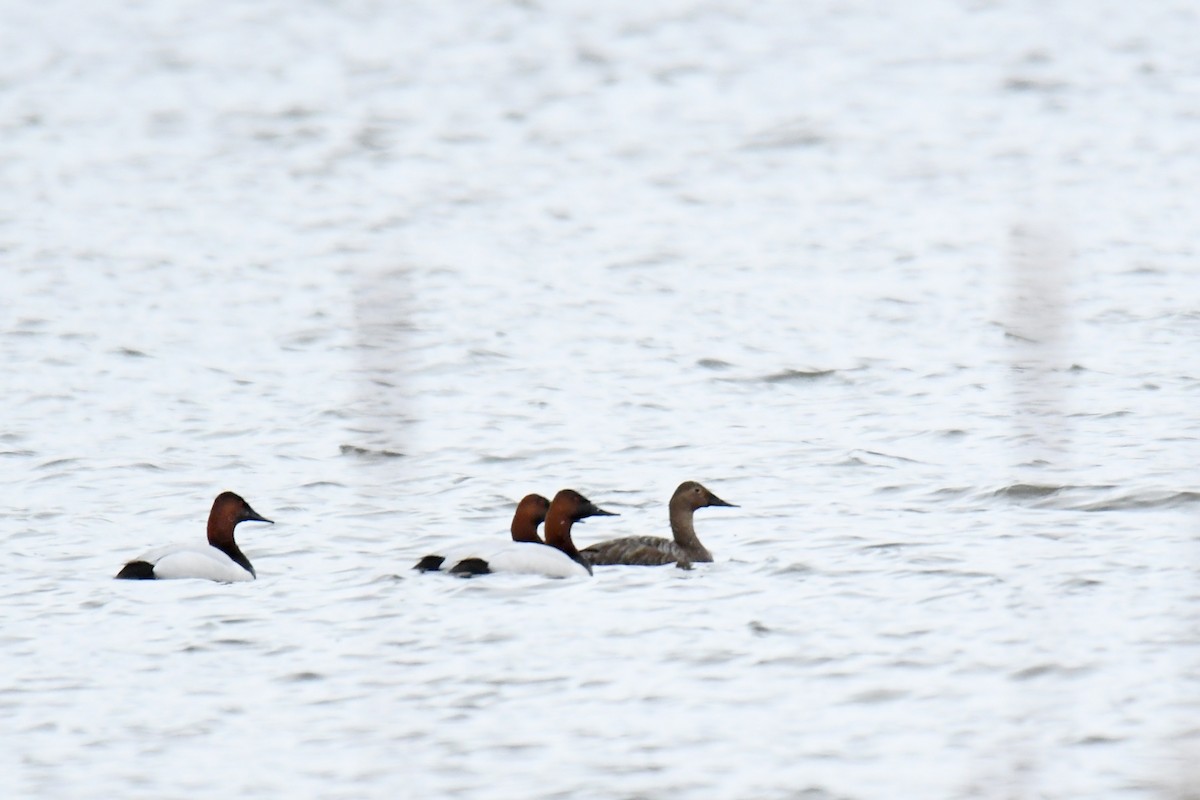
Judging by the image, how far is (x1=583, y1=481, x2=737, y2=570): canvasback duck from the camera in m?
11.8

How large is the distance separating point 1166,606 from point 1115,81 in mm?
24728

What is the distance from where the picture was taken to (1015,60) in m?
35.0

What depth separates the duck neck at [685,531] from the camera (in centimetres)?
1195

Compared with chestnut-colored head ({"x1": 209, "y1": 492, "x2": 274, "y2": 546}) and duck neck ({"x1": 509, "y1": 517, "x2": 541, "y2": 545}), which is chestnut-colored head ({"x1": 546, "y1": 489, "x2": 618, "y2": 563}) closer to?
duck neck ({"x1": 509, "y1": 517, "x2": 541, "y2": 545})

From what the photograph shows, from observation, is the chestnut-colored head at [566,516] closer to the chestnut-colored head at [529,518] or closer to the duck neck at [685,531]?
the chestnut-colored head at [529,518]

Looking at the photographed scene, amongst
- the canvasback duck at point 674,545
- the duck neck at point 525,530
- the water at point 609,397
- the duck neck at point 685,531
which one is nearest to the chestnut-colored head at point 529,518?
the duck neck at point 525,530

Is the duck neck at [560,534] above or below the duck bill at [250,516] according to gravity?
below

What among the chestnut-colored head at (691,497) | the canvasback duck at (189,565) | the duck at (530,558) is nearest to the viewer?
the canvasback duck at (189,565)

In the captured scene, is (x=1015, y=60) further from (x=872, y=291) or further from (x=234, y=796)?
(x=234, y=796)

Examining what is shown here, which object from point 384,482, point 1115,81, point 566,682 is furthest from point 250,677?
point 1115,81

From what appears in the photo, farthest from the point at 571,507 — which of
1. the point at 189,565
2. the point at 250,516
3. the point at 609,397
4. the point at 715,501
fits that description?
the point at 609,397

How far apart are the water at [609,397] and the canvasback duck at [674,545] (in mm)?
194

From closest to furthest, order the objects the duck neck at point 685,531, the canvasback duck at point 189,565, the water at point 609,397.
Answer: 1. the water at point 609,397
2. the canvasback duck at point 189,565
3. the duck neck at point 685,531

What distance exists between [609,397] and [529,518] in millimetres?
4692
